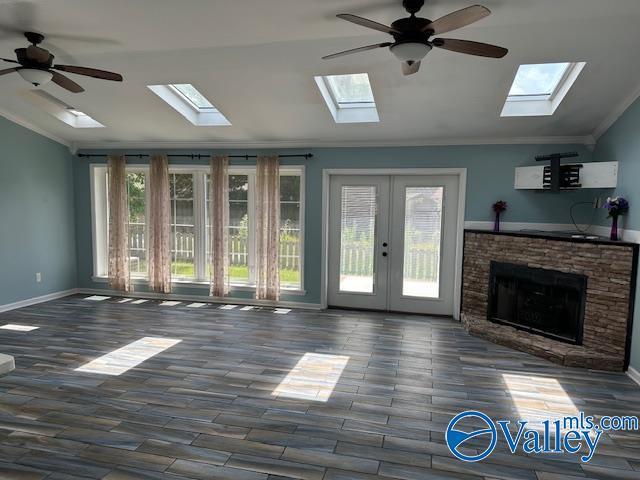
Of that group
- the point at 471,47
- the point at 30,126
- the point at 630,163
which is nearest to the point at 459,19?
the point at 471,47

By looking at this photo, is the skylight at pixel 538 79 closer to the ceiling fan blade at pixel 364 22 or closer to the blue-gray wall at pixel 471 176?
the blue-gray wall at pixel 471 176

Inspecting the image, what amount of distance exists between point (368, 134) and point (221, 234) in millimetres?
2608

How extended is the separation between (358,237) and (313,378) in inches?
108

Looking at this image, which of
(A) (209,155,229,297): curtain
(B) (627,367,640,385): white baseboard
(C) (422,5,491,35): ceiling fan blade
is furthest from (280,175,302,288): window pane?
(B) (627,367,640,385): white baseboard

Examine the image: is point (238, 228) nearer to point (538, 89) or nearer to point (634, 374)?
point (538, 89)

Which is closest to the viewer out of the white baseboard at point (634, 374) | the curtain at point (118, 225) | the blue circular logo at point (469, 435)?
the blue circular logo at point (469, 435)

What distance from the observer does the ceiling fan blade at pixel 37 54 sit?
10.2 ft

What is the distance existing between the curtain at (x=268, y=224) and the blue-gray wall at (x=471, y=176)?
0.27 meters

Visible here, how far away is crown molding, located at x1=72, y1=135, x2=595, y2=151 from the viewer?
5082 mm

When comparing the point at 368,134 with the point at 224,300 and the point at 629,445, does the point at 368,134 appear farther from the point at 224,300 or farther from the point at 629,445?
the point at 629,445

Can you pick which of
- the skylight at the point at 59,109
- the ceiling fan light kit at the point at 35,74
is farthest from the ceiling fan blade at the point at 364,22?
the skylight at the point at 59,109

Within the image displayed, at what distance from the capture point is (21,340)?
4.39 metres

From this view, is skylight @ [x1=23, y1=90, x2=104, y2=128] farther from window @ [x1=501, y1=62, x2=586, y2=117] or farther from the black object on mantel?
the black object on mantel

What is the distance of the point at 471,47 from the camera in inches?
107
